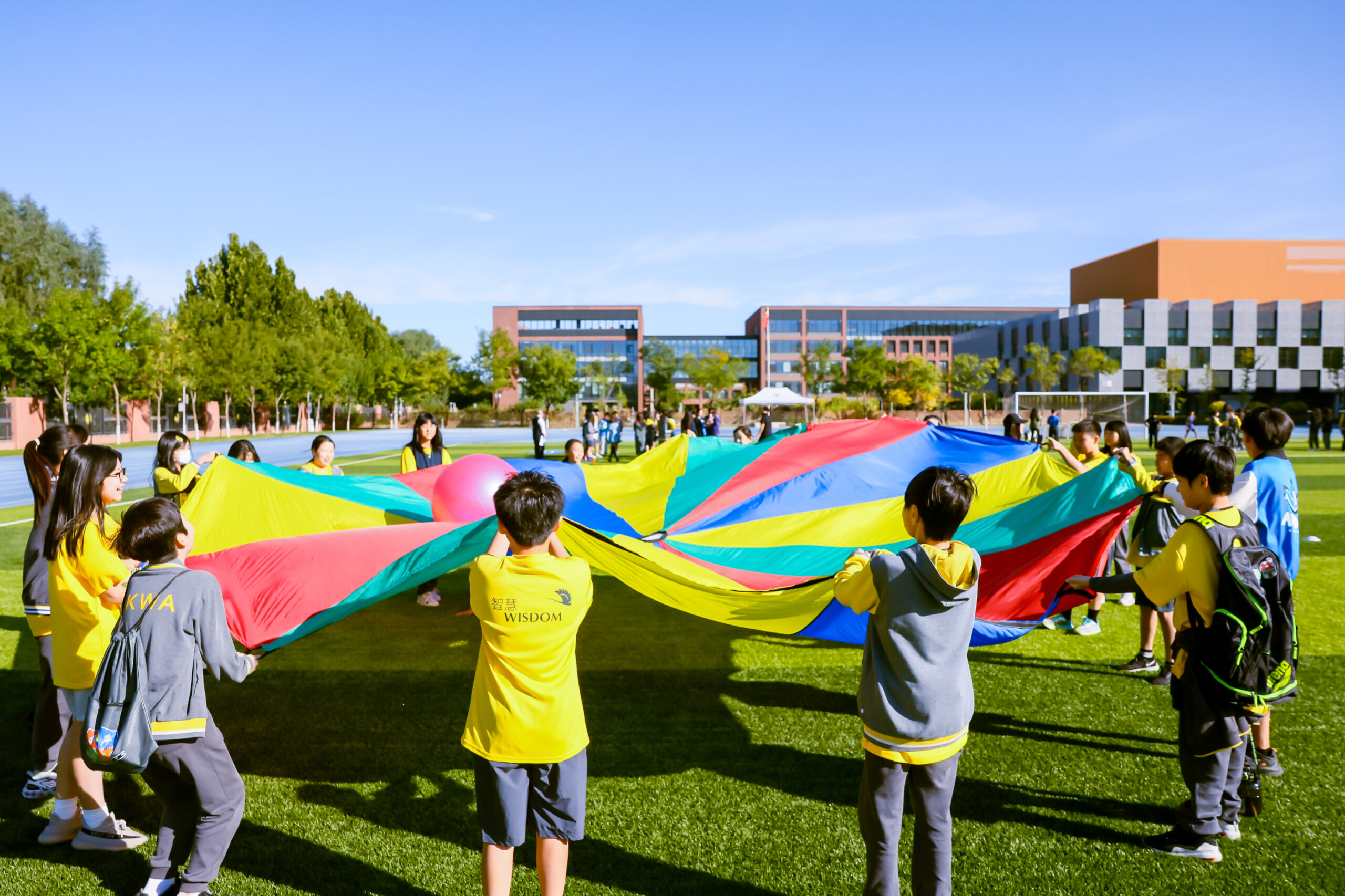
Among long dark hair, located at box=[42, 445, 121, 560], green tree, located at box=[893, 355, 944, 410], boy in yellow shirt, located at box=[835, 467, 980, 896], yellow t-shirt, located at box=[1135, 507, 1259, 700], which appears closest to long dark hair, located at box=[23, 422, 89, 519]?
long dark hair, located at box=[42, 445, 121, 560]

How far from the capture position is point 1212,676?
2.77 metres

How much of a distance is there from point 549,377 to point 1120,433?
57482 millimetres

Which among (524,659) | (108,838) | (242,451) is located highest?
(242,451)

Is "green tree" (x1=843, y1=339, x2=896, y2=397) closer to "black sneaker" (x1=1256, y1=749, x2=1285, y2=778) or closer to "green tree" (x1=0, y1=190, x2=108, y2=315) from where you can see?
→ "green tree" (x1=0, y1=190, x2=108, y2=315)

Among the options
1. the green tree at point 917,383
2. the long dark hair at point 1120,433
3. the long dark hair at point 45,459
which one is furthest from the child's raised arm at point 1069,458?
the green tree at point 917,383

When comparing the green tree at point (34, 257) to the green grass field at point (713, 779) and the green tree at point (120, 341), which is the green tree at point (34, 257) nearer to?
the green tree at point (120, 341)

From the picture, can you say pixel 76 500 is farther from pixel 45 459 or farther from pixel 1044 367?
pixel 1044 367

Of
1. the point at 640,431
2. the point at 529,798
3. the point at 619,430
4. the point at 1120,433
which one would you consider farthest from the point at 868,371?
the point at 529,798

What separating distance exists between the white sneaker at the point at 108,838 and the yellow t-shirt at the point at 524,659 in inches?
64.6

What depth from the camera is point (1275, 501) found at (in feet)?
11.5

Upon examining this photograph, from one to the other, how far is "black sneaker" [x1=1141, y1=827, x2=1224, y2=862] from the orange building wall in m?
66.2

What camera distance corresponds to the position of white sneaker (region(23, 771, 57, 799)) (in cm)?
339

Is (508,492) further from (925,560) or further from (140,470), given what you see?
(140,470)

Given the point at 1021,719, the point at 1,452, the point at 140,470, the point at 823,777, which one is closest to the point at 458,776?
the point at 823,777
